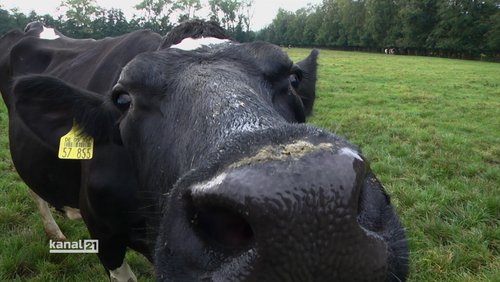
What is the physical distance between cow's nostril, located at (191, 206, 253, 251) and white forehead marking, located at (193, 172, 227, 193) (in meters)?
0.06

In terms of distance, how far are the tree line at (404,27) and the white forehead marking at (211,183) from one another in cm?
4446

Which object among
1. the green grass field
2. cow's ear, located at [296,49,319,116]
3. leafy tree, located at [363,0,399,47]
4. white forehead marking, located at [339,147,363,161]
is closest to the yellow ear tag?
the green grass field

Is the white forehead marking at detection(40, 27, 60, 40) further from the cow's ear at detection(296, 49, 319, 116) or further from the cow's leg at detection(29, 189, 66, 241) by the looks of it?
the cow's ear at detection(296, 49, 319, 116)

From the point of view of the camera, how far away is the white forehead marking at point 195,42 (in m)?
2.74

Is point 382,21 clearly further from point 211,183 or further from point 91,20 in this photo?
point 211,183

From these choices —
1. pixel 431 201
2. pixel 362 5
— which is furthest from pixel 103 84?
pixel 362 5

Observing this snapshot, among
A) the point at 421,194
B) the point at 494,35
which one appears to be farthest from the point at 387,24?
the point at 421,194

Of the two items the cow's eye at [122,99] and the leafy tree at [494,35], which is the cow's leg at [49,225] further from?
the leafy tree at [494,35]

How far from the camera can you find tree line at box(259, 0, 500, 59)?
58.0 metres

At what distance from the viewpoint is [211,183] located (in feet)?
4.25

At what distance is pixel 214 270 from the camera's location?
4.45ft

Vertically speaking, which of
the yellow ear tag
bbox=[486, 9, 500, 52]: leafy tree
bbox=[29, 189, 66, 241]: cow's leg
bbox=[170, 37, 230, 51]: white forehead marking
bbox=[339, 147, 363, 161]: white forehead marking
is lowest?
bbox=[29, 189, 66, 241]: cow's leg

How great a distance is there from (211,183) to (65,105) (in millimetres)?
2289

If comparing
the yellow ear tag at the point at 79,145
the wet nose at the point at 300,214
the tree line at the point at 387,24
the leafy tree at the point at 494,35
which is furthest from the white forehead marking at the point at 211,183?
the leafy tree at the point at 494,35
